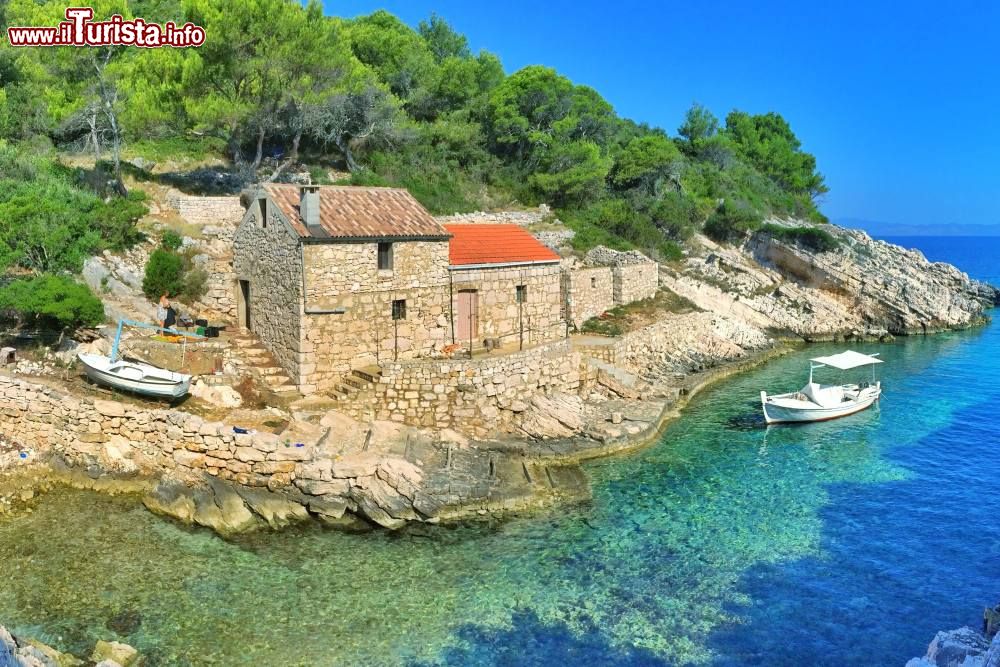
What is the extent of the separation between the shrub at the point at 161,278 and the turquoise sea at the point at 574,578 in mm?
8235

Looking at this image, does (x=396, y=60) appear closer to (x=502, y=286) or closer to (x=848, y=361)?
(x=502, y=286)

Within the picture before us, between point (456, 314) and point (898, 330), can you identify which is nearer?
point (456, 314)

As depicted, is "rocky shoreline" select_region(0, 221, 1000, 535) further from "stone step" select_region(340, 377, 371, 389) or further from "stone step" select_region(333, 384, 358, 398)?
"stone step" select_region(340, 377, 371, 389)

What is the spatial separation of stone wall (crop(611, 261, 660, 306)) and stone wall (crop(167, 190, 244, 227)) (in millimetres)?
16983

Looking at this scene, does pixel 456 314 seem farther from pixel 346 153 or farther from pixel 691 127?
pixel 691 127

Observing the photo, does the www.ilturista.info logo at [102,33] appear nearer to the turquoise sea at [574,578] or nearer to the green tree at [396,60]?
the turquoise sea at [574,578]

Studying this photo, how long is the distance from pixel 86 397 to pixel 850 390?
24.9 meters

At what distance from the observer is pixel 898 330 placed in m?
45.5

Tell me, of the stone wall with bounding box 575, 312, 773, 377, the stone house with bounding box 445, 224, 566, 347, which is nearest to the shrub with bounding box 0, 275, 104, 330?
the stone house with bounding box 445, 224, 566, 347

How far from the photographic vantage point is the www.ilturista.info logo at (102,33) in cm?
2741

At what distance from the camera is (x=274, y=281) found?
2147cm

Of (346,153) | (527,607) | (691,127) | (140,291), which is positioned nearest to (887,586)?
(527,607)

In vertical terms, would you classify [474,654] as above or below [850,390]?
below

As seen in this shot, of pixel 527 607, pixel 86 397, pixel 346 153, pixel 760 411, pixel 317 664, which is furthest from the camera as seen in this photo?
pixel 346 153
